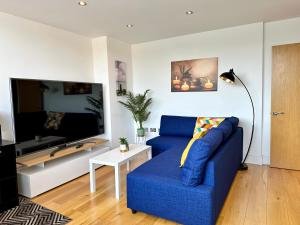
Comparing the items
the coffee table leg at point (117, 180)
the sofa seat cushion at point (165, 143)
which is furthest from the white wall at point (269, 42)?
the coffee table leg at point (117, 180)

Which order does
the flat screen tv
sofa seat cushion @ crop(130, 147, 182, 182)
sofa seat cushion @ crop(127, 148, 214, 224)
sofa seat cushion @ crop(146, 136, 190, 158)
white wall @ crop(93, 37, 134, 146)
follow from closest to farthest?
1. sofa seat cushion @ crop(127, 148, 214, 224)
2. sofa seat cushion @ crop(130, 147, 182, 182)
3. the flat screen tv
4. sofa seat cushion @ crop(146, 136, 190, 158)
5. white wall @ crop(93, 37, 134, 146)

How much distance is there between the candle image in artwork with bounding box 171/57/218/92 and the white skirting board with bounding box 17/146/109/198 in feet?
7.14

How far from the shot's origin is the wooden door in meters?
3.36

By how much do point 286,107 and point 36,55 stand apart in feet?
13.1

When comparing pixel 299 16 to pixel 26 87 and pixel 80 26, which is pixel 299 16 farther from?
pixel 26 87

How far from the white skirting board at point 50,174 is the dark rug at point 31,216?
250mm

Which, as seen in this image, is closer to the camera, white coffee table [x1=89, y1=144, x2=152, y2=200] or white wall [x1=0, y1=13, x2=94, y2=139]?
white coffee table [x1=89, y1=144, x2=152, y2=200]

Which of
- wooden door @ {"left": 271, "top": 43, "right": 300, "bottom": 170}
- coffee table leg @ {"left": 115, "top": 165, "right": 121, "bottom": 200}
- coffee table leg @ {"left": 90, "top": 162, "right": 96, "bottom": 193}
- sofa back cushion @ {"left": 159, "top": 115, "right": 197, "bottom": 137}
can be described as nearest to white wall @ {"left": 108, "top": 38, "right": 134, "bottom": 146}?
sofa back cushion @ {"left": 159, "top": 115, "right": 197, "bottom": 137}

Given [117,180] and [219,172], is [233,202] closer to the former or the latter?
[219,172]

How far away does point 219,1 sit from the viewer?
2.62 metres

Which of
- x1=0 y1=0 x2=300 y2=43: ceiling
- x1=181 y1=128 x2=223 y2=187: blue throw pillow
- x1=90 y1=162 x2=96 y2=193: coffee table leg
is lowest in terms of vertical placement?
x1=90 y1=162 x2=96 y2=193: coffee table leg

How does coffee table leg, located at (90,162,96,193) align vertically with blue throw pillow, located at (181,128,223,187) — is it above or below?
below

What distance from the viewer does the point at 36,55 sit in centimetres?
321

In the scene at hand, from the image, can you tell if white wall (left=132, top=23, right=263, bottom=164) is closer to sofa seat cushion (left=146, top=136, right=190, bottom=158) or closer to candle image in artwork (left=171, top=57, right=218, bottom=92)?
candle image in artwork (left=171, top=57, right=218, bottom=92)
